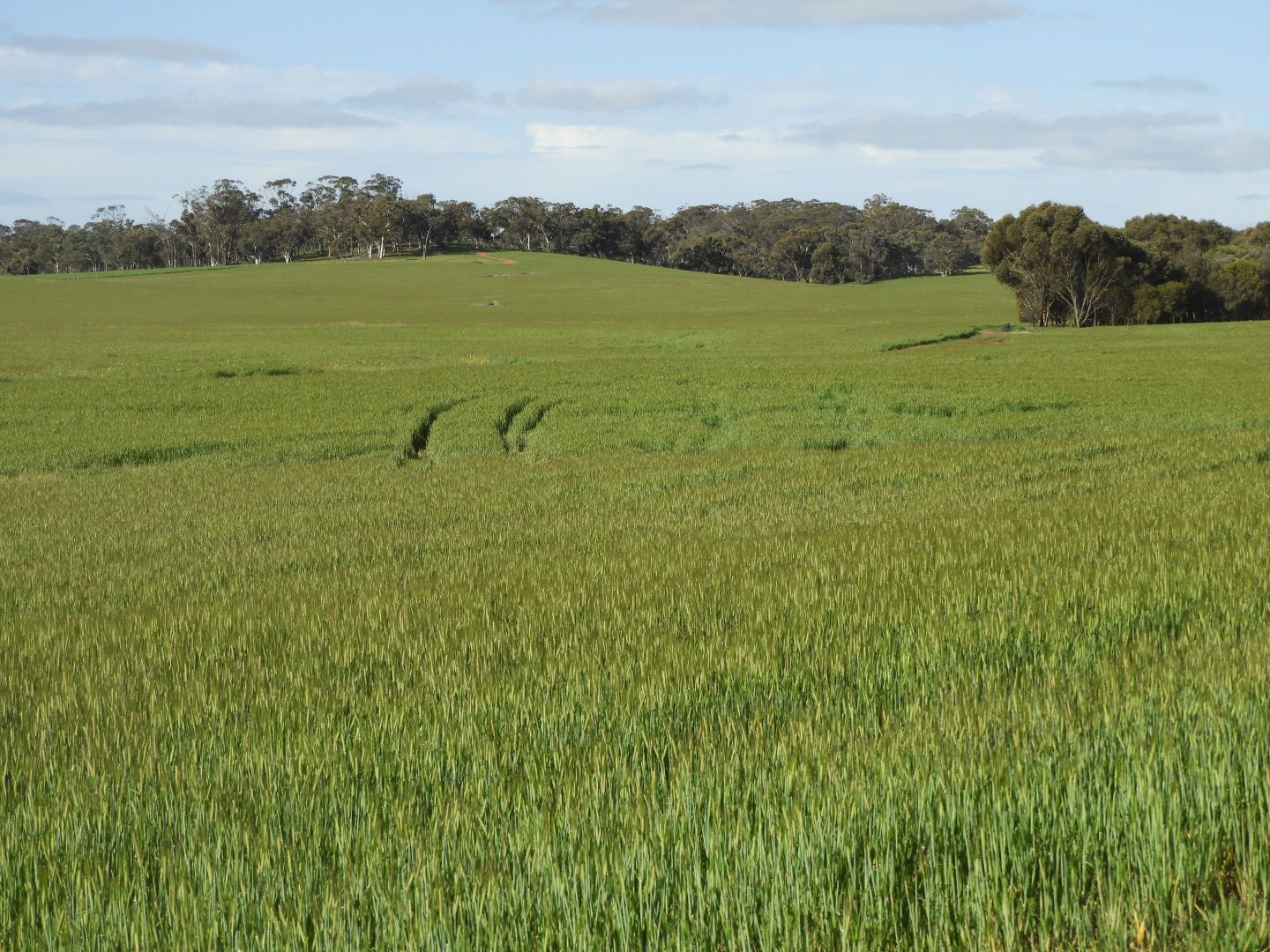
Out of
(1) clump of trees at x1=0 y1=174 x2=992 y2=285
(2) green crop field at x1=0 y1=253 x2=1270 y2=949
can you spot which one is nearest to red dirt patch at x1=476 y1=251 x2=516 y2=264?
(1) clump of trees at x1=0 y1=174 x2=992 y2=285

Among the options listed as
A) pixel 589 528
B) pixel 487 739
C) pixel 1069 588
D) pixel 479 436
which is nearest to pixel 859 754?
pixel 487 739

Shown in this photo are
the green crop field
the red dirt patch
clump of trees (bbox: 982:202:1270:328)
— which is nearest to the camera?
the green crop field

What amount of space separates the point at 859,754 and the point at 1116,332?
210ft

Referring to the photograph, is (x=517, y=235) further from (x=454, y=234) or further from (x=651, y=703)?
(x=651, y=703)

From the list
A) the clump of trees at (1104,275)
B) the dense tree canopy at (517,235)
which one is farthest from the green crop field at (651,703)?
the dense tree canopy at (517,235)

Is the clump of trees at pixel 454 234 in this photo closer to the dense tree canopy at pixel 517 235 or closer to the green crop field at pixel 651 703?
the dense tree canopy at pixel 517 235

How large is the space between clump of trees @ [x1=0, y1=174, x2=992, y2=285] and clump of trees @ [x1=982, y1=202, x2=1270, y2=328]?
70.9 m

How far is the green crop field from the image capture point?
158 inches

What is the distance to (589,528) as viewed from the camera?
15273 millimetres

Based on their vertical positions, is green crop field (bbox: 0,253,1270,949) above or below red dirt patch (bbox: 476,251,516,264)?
below

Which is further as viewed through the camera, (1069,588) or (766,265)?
(766,265)

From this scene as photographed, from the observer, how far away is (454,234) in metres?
169

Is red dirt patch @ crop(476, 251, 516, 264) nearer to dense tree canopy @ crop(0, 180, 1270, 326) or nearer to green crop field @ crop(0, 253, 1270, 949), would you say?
dense tree canopy @ crop(0, 180, 1270, 326)

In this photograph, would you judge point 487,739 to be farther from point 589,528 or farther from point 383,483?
point 383,483
